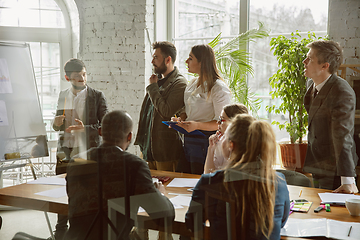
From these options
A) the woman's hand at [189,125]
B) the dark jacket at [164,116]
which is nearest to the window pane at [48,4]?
the dark jacket at [164,116]

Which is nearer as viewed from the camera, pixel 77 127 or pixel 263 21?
pixel 77 127

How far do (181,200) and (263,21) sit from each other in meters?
1.90

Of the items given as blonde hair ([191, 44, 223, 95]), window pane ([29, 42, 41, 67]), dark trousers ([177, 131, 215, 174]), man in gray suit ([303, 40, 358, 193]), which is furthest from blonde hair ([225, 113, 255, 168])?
man in gray suit ([303, 40, 358, 193])

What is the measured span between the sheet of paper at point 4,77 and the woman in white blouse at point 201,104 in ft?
2.61

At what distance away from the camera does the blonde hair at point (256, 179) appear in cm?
127

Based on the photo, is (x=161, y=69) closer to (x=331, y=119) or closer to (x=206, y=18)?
(x=206, y=18)

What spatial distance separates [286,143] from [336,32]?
31.9 inches

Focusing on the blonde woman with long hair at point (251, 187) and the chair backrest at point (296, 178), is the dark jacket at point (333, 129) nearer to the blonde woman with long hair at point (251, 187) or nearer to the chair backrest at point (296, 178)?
the chair backrest at point (296, 178)

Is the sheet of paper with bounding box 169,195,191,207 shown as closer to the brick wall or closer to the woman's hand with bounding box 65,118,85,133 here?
the brick wall

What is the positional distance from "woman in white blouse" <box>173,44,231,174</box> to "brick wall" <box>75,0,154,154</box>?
348mm

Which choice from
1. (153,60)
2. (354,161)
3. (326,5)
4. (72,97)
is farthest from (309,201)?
(326,5)

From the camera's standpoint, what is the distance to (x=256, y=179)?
1.31 meters

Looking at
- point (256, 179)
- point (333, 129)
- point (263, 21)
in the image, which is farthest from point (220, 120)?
point (263, 21)

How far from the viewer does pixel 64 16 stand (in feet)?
3.61
